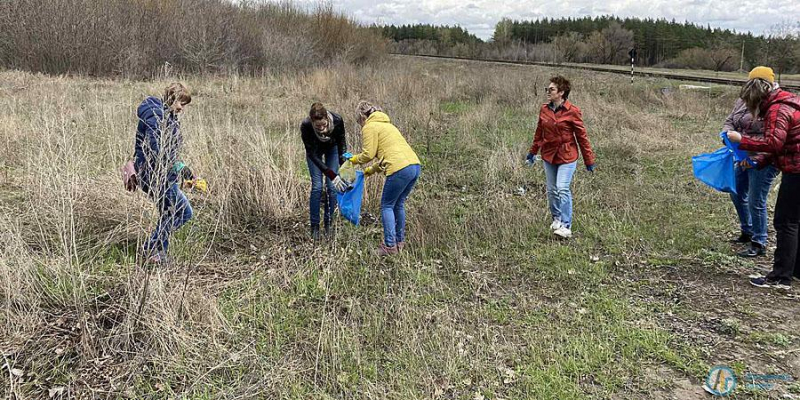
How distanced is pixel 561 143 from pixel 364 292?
7.76ft

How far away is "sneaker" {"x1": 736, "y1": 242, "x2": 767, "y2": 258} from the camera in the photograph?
4.70 m

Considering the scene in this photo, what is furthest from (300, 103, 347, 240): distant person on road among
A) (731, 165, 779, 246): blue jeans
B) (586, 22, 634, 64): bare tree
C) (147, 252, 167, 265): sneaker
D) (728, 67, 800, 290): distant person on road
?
(586, 22, 634, 64): bare tree

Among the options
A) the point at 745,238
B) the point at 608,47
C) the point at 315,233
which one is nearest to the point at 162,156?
the point at 315,233

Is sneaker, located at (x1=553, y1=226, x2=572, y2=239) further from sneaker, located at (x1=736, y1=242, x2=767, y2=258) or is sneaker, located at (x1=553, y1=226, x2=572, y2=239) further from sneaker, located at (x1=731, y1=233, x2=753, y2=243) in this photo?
sneaker, located at (x1=731, y1=233, x2=753, y2=243)

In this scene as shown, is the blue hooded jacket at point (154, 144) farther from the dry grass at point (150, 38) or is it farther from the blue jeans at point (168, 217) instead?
the dry grass at point (150, 38)

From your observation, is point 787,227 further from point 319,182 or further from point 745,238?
point 319,182

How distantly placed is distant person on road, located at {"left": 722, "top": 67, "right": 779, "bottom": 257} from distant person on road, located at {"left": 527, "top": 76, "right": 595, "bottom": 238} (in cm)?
128

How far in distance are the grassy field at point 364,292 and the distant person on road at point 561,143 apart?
39cm

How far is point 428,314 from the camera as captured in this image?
12.1ft

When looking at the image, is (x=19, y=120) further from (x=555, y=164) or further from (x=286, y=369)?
(x=555, y=164)

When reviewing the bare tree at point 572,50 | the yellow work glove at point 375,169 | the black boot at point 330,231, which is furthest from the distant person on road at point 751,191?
the bare tree at point 572,50

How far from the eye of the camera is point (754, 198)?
4.60 meters

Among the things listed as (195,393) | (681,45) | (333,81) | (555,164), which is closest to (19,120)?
(195,393)

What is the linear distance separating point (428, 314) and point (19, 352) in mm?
2479
